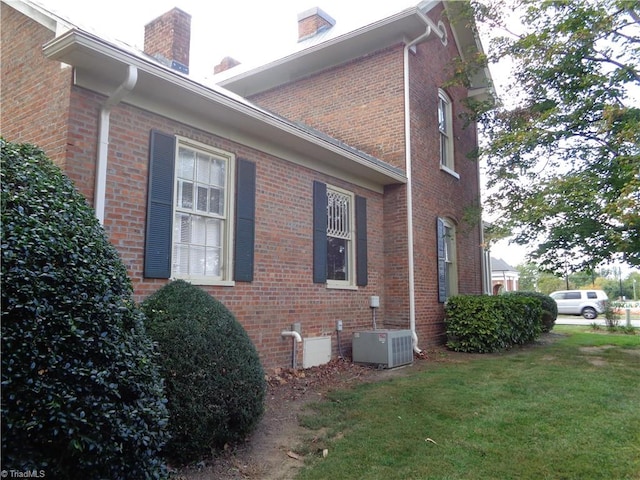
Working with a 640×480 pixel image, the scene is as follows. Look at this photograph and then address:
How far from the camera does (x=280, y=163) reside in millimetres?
7156

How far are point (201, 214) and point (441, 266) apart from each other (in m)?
6.23

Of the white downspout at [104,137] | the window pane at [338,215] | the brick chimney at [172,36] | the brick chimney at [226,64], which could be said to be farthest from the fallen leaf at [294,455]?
the brick chimney at [226,64]

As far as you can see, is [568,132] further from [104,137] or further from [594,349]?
[104,137]

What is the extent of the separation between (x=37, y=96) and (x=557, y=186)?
8.37 m

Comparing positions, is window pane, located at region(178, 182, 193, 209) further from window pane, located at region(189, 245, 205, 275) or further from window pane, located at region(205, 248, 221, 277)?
window pane, located at region(205, 248, 221, 277)

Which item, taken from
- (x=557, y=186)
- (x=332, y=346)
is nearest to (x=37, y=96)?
(x=332, y=346)

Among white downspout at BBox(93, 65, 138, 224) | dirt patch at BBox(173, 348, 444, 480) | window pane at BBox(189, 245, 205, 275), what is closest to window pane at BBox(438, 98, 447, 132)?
dirt patch at BBox(173, 348, 444, 480)

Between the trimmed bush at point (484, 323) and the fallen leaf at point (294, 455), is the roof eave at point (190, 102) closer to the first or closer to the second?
the trimmed bush at point (484, 323)

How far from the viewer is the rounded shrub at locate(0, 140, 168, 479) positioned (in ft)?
7.32

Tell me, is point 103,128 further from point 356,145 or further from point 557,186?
point 557,186

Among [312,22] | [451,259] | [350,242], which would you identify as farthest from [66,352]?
[312,22]

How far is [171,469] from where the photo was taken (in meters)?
3.38

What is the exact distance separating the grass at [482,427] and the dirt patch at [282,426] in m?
0.17

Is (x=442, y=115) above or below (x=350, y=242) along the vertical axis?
above
